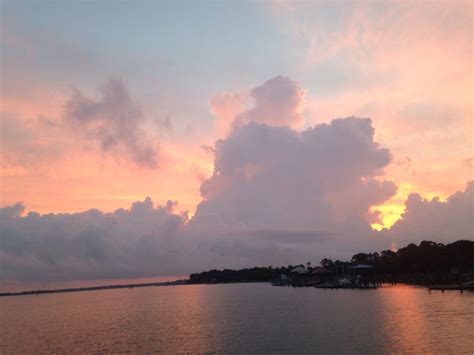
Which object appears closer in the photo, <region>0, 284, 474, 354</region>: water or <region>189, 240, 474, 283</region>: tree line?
<region>0, 284, 474, 354</region>: water

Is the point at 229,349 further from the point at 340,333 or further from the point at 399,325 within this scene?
the point at 399,325

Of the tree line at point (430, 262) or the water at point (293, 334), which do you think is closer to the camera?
the water at point (293, 334)

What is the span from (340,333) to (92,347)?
97.4ft

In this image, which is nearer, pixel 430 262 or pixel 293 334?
pixel 293 334

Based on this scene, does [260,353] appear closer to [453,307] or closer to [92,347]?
[92,347]

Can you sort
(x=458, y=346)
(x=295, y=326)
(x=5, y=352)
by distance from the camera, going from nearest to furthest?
(x=458, y=346)
(x=5, y=352)
(x=295, y=326)

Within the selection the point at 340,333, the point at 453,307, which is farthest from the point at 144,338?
the point at 453,307

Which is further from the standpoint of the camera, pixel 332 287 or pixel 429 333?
pixel 332 287

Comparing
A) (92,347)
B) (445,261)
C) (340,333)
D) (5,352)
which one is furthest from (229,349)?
(445,261)

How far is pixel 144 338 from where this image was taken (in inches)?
2323

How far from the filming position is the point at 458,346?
140 ft

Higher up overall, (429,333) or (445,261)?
(445,261)

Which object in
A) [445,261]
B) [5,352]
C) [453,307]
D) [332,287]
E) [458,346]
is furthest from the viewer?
[332,287]

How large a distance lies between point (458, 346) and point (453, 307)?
→ 105 feet
